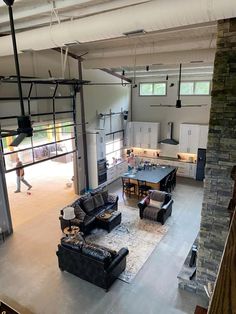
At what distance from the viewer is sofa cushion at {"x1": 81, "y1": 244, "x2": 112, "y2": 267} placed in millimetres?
5566

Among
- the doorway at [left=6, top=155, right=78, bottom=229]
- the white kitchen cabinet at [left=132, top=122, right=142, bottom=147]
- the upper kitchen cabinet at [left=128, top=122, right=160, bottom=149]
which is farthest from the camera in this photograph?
the white kitchen cabinet at [left=132, top=122, right=142, bottom=147]

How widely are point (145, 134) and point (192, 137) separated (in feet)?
8.25

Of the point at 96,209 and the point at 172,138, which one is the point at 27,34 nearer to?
the point at 96,209

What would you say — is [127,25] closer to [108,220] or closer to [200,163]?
[108,220]

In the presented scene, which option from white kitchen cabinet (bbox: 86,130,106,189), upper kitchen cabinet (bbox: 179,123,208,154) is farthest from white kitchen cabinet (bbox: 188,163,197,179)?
white kitchen cabinet (bbox: 86,130,106,189)

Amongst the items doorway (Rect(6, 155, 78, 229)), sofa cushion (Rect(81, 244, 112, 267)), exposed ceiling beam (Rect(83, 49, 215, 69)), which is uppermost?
exposed ceiling beam (Rect(83, 49, 215, 69))

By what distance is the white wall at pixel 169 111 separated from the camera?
12100 mm

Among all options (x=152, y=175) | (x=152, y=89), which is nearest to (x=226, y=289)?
(x=152, y=175)

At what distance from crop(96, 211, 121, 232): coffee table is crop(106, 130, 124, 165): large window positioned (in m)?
4.47

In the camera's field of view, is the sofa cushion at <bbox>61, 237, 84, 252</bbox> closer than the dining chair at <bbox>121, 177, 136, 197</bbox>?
Yes

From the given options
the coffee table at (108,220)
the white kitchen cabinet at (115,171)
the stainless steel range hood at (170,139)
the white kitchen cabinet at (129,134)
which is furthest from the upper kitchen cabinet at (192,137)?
the coffee table at (108,220)

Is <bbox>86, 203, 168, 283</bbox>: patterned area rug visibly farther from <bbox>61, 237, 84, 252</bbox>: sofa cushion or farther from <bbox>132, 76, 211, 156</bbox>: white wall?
<bbox>132, 76, 211, 156</bbox>: white wall

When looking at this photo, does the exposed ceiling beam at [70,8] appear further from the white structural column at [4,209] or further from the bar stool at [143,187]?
the bar stool at [143,187]

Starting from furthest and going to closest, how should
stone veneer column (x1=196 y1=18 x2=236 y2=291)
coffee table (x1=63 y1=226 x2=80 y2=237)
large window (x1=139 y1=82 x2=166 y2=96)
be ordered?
large window (x1=139 y1=82 x2=166 y2=96) → coffee table (x1=63 y1=226 x2=80 y2=237) → stone veneer column (x1=196 y1=18 x2=236 y2=291)
